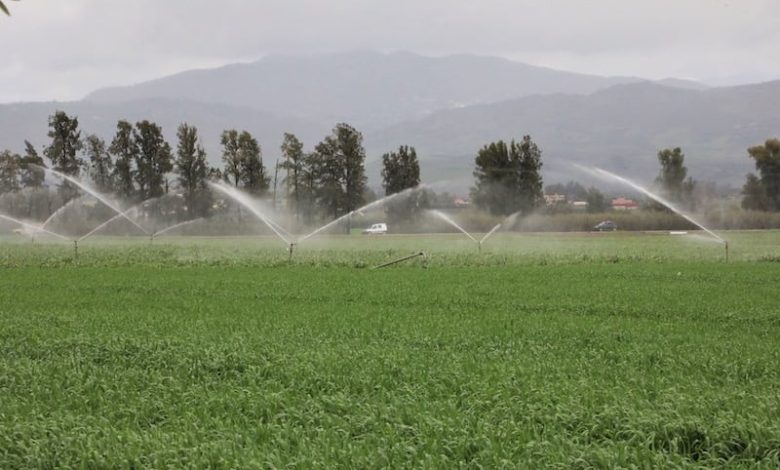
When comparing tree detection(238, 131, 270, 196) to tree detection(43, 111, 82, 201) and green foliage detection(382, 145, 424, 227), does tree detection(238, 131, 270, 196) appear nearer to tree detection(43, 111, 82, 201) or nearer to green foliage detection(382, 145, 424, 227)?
green foliage detection(382, 145, 424, 227)

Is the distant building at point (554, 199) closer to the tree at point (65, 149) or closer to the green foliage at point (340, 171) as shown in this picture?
the green foliage at point (340, 171)

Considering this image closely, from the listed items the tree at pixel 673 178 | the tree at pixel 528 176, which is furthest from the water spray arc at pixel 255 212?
the tree at pixel 673 178

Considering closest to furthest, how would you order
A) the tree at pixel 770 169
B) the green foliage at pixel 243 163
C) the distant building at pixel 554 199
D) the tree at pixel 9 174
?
the distant building at pixel 554 199 → the tree at pixel 770 169 → the green foliage at pixel 243 163 → the tree at pixel 9 174

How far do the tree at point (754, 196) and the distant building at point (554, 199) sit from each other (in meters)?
14.2

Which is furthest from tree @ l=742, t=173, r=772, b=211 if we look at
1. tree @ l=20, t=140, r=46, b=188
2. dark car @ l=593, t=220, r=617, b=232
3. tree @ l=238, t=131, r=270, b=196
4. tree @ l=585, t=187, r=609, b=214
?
tree @ l=20, t=140, r=46, b=188

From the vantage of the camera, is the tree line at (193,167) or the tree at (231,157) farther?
the tree line at (193,167)

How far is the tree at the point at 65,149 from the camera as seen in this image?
6638 centimetres

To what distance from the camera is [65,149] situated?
6788 cm

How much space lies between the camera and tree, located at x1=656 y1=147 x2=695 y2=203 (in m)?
66.5

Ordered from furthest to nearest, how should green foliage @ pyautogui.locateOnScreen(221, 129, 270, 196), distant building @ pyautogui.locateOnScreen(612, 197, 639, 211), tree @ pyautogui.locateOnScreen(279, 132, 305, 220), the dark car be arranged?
tree @ pyautogui.locateOnScreen(279, 132, 305, 220)
green foliage @ pyautogui.locateOnScreen(221, 129, 270, 196)
distant building @ pyautogui.locateOnScreen(612, 197, 639, 211)
the dark car

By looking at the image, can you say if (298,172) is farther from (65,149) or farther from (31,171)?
(31,171)

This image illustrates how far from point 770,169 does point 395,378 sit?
6453 cm

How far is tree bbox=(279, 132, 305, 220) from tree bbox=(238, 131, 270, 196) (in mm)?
2330

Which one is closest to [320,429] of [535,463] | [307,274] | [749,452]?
[535,463]
